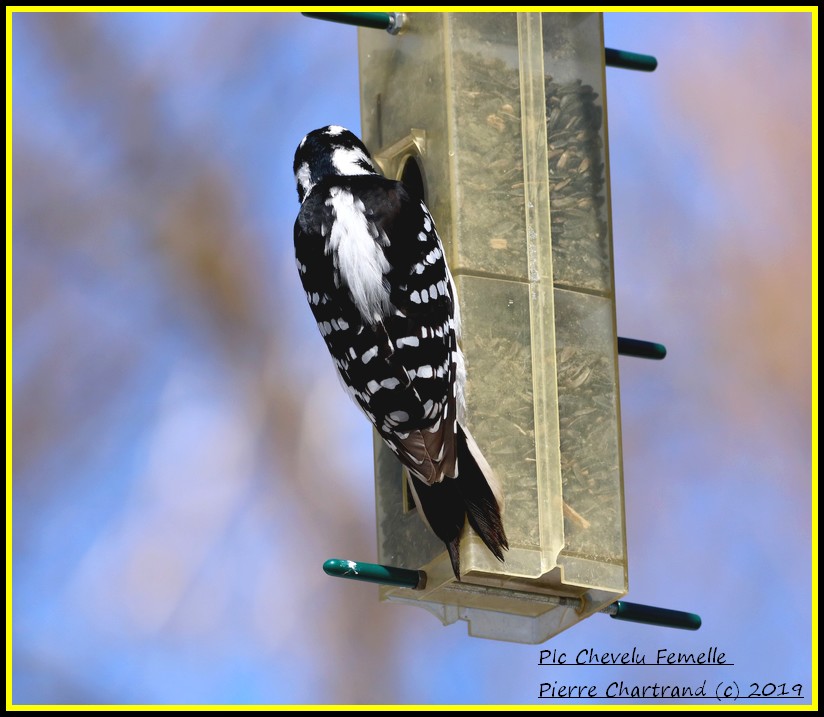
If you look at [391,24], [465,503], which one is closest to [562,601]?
[465,503]

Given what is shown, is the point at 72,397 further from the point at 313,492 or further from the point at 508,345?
the point at 508,345

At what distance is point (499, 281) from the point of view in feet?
19.3

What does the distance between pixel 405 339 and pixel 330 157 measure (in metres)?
0.94

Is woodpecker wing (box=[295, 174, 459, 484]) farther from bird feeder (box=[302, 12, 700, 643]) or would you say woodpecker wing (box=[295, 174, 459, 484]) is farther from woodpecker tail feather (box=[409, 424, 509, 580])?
bird feeder (box=[302, 12, 700, 643])

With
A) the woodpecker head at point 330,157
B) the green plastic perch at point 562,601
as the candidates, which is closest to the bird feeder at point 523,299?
the green plastic perch at point 562,601

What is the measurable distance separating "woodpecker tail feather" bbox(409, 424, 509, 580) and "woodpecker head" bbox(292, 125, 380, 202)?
3.54 ft

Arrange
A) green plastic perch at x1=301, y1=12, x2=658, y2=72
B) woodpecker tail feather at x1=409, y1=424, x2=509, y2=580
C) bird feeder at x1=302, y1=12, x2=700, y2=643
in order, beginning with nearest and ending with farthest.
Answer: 1. woodpecker tail feather at x1=409, y1=424, x2=509, y2=580
2. bird feeder at x1=302, y1=12, x2=700, y2=643
3. green plastic perch at x1=301, y1=12, x2=658, y2=72

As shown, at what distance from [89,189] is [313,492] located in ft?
6.99

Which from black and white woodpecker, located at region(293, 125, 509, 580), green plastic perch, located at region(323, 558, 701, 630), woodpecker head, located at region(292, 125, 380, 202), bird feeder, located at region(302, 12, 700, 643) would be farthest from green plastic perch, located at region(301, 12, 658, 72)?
green plastic perch, located at region(323, 558, 701, 630)

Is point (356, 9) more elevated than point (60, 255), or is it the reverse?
point (60, 255)

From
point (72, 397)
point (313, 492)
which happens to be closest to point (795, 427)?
point (313, 492)

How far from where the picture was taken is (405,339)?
561cm

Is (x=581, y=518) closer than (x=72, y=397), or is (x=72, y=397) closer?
(x=581, y=518)

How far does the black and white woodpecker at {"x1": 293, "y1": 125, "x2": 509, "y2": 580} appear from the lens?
5.53m
